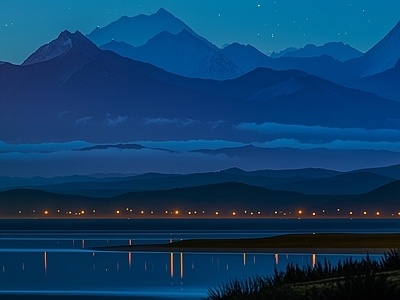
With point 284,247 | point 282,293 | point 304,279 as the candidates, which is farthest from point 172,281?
point 284,247

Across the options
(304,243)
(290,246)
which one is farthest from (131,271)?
(304,243)

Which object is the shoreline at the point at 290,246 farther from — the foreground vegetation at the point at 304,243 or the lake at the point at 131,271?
the lake at the point at 131,271

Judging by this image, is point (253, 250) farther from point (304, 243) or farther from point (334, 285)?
point (334, 285)

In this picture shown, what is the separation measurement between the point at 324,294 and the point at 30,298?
66.9ft

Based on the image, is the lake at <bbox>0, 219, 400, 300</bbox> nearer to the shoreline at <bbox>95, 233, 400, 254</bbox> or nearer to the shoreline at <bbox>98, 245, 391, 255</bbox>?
the shoreline at <bbox>98, 245, 391, 255</bbox>

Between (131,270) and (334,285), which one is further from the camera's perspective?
(131,270)

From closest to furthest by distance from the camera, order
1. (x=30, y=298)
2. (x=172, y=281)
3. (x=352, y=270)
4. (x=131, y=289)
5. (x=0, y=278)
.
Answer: (x=352, y=270) < (x=30, y=298) < (x=131, y=289) < (x=172, y=281) < (x=0, y=278)

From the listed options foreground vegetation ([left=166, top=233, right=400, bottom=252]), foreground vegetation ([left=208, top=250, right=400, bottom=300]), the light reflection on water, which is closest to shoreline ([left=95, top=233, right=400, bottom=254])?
foreground vegetation ([left=166, top=233, right=400, bottom=252])

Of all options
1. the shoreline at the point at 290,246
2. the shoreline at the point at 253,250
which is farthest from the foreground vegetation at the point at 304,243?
the shoreline at the point at 253,250

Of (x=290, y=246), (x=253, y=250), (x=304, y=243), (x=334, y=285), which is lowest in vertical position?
(x=334, y=285)

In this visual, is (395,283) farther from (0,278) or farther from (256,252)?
(256,252)

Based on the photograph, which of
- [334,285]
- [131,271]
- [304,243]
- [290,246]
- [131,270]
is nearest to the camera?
[334,285]

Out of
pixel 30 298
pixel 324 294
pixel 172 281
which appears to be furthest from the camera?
pixel 172 281

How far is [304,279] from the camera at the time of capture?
29828mm
